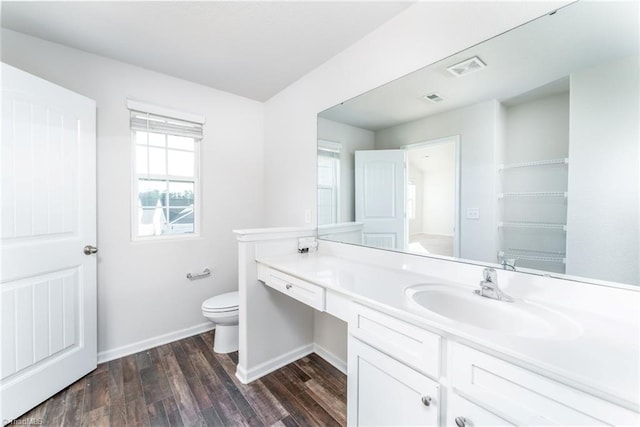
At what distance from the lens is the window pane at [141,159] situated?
86.3 inches

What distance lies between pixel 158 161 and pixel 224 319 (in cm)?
152

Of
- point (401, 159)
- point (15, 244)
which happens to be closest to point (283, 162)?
point (401, 159)

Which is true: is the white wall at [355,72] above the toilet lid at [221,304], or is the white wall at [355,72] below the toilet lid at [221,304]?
above

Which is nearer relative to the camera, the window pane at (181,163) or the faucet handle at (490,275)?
the faucet handle at (490,275)

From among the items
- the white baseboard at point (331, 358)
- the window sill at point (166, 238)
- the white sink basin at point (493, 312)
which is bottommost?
the white baseboard at point (331, 358)

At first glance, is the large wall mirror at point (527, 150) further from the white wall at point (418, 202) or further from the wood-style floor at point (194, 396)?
the wood-style floor at point (194, 396)

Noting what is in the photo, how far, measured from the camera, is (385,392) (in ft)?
3.32

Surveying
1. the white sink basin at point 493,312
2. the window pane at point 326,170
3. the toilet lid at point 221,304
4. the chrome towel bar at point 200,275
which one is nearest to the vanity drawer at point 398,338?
the white sink basin at point 493,312

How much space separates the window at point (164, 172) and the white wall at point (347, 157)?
138 cm

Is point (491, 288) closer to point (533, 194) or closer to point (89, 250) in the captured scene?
point (533, 194)

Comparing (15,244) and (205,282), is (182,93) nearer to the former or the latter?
(15,244)

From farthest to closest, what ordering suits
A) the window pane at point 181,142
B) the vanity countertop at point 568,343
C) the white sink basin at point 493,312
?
the window pane at point 181,142 < the white sink basin at point 493,312 < the vanity countertop at point 568,343

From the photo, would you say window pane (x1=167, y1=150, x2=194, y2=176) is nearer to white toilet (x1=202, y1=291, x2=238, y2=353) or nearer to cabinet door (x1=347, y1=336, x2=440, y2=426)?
white toilet (x1=202, y1=291, x2=238, y2=353)

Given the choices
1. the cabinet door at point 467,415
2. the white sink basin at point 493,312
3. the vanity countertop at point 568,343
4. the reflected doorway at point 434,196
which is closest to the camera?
the vanity countertop at point 568,343
